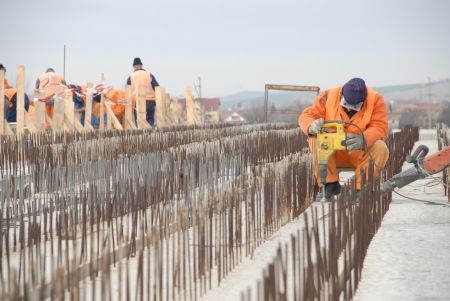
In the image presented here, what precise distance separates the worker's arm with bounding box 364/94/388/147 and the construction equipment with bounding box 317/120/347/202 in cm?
35

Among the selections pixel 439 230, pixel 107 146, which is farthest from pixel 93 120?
pixel 439 230

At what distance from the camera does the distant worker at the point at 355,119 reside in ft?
24.3

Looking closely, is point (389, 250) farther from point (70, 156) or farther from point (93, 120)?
point (93, 120)

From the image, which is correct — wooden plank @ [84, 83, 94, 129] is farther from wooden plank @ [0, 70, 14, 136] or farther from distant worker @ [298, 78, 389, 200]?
distant worker @ [298, 78, 389, 200]

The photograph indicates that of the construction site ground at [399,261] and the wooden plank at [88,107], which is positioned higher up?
the wooden plank at [88,107]

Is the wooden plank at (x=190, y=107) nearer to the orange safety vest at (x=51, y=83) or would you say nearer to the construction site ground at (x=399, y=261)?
the orange safety vest at (x=51, y=83)

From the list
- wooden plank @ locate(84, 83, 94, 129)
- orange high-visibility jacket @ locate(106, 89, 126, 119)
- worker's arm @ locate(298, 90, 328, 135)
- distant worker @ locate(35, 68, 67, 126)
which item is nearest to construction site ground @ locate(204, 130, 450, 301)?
worker's arm @ locate(298, 90, 328, 135)

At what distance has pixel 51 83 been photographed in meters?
16.9

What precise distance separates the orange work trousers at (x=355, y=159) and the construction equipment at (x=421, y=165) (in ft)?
0.85

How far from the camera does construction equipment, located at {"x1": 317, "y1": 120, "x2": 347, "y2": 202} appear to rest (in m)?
7.16

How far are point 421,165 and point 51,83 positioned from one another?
11045mm

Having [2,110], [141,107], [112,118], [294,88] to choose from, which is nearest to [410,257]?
[2,110]

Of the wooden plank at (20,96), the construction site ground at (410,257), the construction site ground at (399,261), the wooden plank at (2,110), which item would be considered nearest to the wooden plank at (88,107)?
the wooden plank at (20,96)

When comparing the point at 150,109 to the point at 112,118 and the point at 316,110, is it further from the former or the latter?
the point at 316,110
